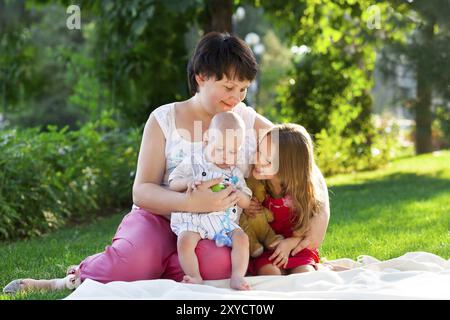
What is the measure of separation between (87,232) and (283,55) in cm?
2220

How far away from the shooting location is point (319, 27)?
30.6 feet

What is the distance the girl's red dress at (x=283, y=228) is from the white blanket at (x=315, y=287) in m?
0.11

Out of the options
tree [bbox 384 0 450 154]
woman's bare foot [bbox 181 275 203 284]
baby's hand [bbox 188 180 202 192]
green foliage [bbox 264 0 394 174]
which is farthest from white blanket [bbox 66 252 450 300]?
green foliage [bbox 264 0 394 174]

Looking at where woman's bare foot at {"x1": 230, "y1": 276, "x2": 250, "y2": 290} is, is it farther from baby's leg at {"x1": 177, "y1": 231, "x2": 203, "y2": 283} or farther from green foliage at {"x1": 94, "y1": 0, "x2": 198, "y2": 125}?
green foliage at {"x1": 94, "y1": 0, "x2": 198, "y2": 125}

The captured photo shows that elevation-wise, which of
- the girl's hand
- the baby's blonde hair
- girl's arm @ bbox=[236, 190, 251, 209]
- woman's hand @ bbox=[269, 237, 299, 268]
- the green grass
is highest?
the baby's blonde hair

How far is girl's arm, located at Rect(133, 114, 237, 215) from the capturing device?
3438 millimetres

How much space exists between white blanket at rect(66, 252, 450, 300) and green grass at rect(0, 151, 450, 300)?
14.0 inches

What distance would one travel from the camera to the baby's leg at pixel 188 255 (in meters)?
3.42

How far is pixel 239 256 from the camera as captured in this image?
3.44 meters

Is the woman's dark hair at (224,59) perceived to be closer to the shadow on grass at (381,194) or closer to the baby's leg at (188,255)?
the baby's leg at (188,255)

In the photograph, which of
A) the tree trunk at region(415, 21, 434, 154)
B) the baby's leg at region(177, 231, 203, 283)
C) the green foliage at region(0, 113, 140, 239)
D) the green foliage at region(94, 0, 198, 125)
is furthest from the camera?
the tree trunk at region(415, 21, 434, 154)

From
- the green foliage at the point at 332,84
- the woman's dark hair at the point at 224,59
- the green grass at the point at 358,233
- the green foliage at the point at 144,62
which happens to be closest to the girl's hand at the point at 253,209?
the woman's dark hair at the point at 224,59

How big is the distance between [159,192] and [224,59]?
27.2 inches

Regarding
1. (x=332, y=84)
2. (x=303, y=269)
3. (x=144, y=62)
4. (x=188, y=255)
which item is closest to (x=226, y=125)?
(x=188, y=255)
